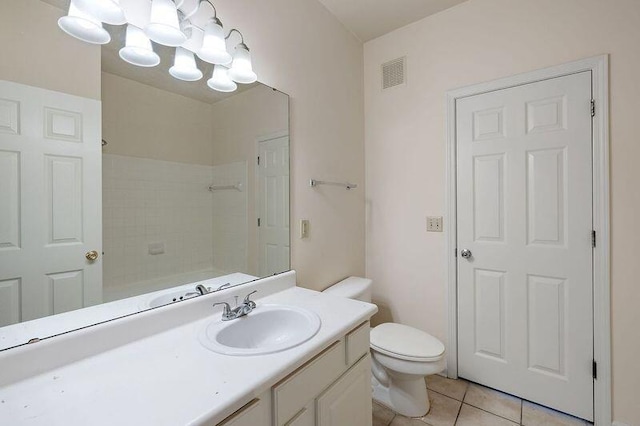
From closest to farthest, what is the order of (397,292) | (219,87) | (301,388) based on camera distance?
(301,388) → (219,87) → (397,292)

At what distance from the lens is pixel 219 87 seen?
1313mm

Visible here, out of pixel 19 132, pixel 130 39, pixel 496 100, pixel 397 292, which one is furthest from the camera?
pixel 397 292

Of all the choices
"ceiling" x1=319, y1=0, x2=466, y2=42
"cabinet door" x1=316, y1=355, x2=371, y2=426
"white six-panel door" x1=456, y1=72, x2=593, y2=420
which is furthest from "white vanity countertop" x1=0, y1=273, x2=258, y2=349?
"ceiling" x1=319, y1=0, x2=466, y2=42

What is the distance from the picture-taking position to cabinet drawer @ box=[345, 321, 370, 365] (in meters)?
1.12

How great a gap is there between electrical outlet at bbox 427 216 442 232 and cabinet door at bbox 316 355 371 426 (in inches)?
42.4

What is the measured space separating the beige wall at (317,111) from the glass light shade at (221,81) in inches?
7.7

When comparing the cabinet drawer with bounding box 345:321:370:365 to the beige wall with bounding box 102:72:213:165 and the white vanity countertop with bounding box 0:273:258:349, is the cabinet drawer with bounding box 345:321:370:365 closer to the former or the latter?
the white vanity countertop with bounding box 0:273:258:349

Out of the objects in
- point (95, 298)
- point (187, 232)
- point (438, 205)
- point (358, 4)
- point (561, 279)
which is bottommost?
point (561, 279)

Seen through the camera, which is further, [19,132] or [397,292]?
[397,292]

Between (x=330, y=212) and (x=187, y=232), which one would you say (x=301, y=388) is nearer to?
(x=187, y=232)

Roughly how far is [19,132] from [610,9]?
2562 mm

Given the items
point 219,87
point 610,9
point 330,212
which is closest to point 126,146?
point 219,87

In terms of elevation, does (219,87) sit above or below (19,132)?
above

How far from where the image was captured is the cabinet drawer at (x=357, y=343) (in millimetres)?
1124
